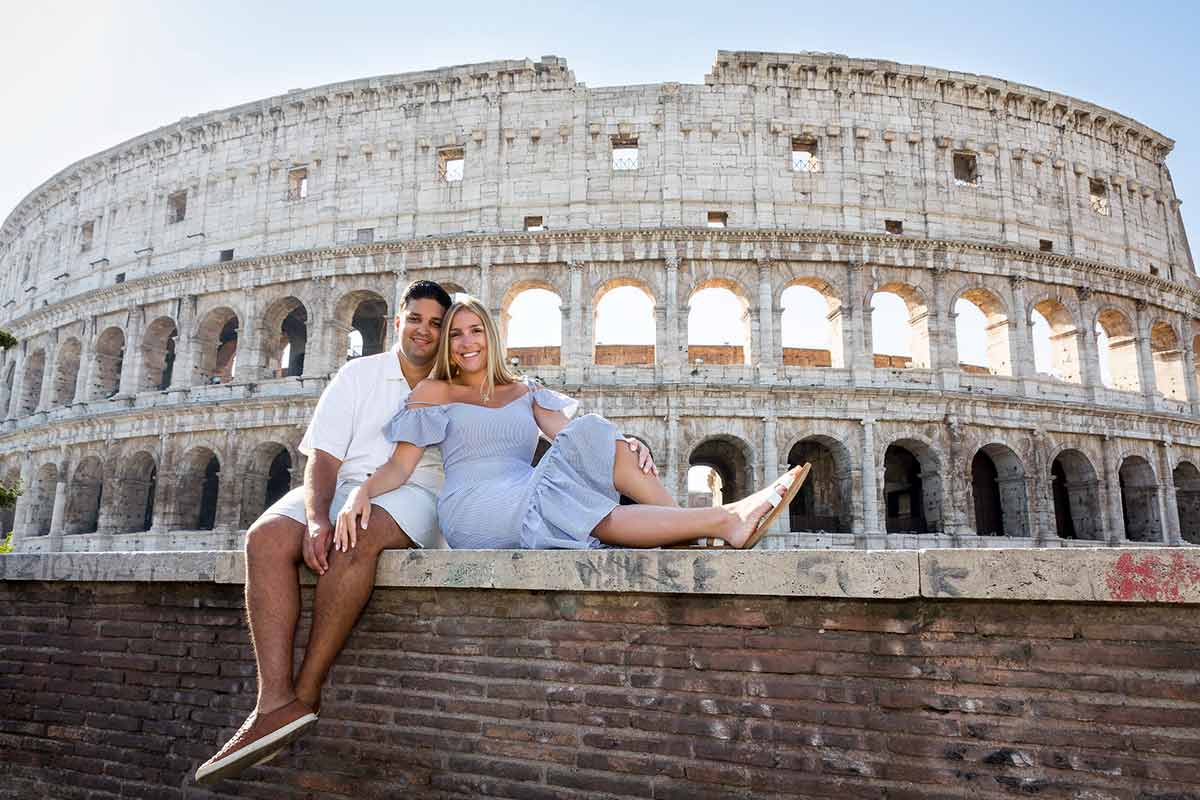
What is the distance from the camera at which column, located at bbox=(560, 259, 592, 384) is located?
746 inches

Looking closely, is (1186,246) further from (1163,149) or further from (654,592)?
(654,592)

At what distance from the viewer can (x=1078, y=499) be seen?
20.0 metres

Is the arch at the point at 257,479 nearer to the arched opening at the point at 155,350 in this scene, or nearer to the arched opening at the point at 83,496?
the arched opening at the point at 155,350

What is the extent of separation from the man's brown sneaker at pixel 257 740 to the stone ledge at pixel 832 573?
0.62 meters

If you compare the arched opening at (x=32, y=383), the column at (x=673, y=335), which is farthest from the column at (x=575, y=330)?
the arched opening at (x=32, y=383)

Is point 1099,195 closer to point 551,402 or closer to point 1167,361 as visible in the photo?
point 1167,361

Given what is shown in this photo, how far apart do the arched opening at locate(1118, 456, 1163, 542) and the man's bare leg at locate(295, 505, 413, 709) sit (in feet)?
74.6

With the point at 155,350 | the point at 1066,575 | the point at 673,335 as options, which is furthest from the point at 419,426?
the point at 155,350

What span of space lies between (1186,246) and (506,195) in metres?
22.4

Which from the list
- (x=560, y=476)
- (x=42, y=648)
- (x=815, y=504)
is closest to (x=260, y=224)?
(x=815, y=504)

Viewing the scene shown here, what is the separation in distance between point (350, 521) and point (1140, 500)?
77.9 ft

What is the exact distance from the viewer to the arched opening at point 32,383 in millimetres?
25750

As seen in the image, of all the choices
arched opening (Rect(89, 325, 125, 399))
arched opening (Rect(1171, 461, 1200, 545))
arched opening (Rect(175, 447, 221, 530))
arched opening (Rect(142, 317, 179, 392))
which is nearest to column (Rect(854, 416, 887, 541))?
arched opening (Rect(1171, 461, 1200, 545))

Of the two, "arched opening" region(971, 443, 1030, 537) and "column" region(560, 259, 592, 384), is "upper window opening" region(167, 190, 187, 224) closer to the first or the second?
"column" region(560, 259, 592, 384)
